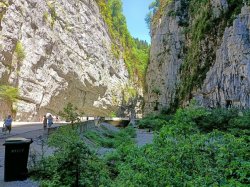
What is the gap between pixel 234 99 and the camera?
2917cm

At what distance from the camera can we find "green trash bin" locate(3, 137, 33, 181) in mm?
9164

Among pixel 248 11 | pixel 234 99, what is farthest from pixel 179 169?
pixel 248 11

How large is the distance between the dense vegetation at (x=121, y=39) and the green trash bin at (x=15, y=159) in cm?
6579

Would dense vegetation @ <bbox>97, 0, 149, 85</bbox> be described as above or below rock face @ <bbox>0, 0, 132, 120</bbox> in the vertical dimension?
above

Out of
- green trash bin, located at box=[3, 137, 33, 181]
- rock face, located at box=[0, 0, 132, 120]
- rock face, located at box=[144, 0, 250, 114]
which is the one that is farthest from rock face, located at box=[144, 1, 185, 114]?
green trash bin, located at box=[3, 137, 33, 181]

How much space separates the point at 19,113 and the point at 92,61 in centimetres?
2337

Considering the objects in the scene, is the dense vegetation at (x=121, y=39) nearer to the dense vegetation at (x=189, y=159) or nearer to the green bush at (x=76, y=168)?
the green bush at (x=76, y=168)

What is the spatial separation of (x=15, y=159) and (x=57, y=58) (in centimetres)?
4602

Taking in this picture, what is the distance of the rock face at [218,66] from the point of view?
28.6 meters

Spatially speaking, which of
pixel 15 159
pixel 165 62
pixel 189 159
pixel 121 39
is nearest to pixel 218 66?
pixel 165 62

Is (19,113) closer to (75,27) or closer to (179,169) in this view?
(75,27)

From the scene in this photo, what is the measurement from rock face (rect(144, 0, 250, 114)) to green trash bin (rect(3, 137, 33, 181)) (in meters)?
13.8

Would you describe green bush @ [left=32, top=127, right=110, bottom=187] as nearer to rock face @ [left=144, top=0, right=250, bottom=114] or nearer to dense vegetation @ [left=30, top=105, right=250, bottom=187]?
dense vegetation @ [left=30, top=105, right=250, bottom=187]

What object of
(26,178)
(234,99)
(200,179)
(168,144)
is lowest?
(26,178)
